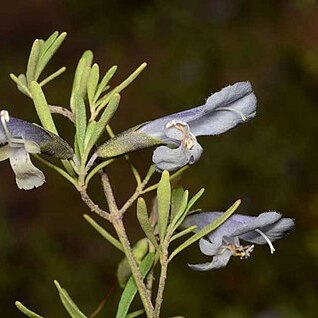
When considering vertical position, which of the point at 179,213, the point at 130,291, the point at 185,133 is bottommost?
the point at 130,291

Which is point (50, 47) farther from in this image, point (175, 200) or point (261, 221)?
point (261, 221)

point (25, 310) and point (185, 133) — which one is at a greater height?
point (185, 133)

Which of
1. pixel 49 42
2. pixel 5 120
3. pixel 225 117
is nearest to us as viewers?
A: pixel 5 120

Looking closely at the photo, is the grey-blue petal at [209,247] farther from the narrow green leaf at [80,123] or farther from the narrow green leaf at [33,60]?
the narrow green leaf at [33,60]

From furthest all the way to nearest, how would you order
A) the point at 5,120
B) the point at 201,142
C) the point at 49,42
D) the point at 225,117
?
1. the point at 201,142
2. the point at 49,42
3. the point at 225,117
4. the point at 5,120

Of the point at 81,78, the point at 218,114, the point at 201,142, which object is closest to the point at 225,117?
the point at 218,114

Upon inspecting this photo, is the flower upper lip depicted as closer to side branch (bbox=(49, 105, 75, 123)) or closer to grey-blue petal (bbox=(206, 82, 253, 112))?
grey-blue petal (bbox=(206, 82, 253, 112))

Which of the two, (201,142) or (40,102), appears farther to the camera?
(201,142)
